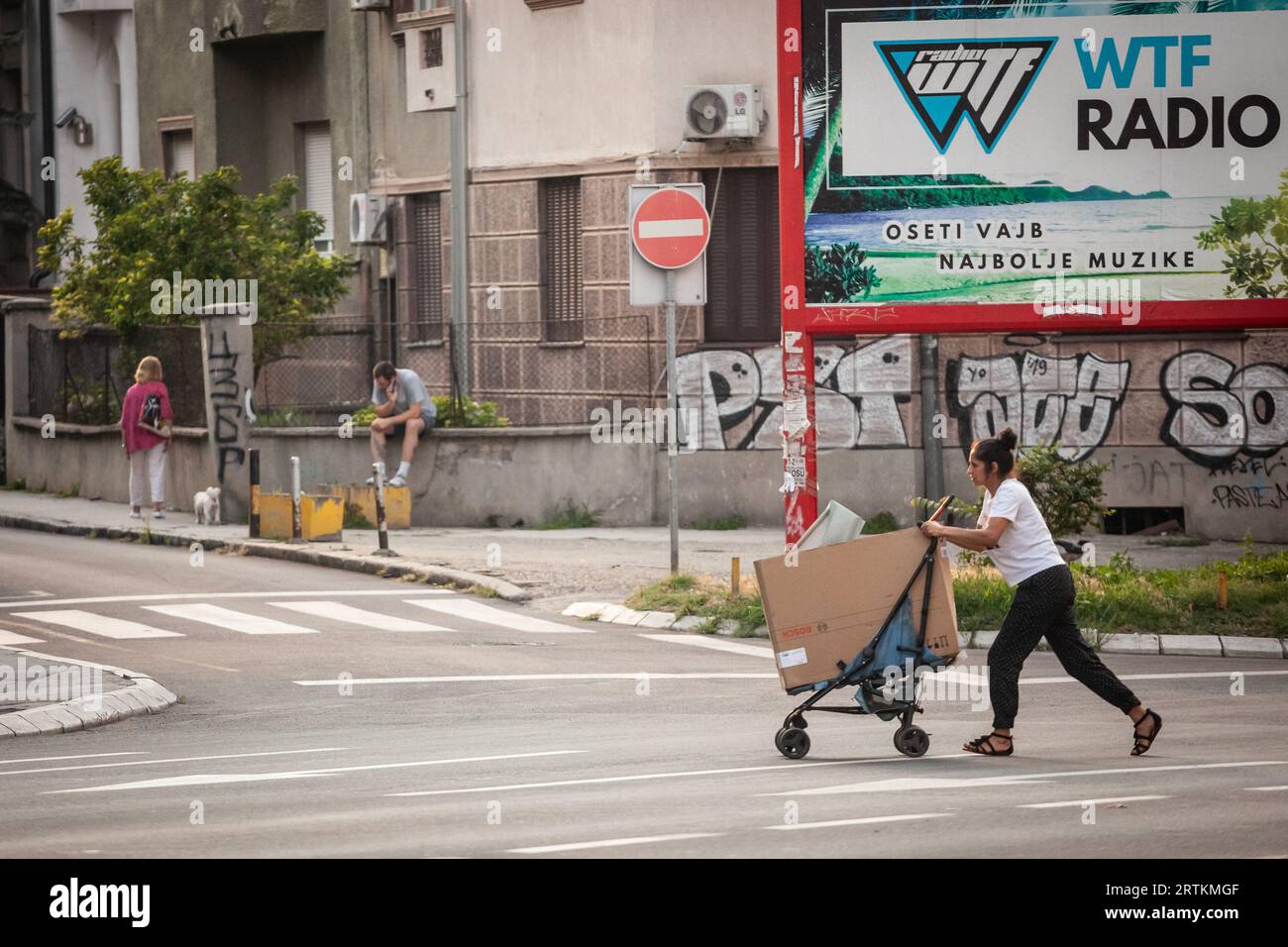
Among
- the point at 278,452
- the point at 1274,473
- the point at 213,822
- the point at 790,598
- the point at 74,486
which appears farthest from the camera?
the point at 74,486

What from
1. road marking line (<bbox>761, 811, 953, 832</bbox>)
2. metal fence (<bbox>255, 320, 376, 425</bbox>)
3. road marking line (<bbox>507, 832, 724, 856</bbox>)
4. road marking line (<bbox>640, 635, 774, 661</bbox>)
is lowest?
road marking line (<bbox>640, 635, 774, 661</bbox>)

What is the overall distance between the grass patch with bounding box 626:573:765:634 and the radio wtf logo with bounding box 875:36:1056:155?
399cm

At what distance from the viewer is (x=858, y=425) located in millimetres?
22516

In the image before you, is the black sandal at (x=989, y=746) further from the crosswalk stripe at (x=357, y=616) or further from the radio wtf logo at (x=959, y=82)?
the radio wtf logo at (x=959, y=82)

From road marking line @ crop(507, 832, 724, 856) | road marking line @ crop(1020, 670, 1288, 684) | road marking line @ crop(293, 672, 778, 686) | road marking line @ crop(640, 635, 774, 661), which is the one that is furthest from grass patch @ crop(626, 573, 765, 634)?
road marking line @ crop(507, 832, 724, 856)

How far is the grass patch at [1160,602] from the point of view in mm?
14867

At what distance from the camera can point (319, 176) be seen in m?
31.2

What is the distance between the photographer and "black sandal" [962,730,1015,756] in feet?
32.3

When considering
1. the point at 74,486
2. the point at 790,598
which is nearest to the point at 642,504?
the point at 74,486

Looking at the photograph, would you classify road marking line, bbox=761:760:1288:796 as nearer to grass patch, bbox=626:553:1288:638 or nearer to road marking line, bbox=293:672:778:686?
road marking line, bbox=293:672:778:686

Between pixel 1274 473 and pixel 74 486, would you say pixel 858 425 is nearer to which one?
pixel 1274 473

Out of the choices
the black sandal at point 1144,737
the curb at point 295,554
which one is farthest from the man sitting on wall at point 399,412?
the black sandal at point 1144,737

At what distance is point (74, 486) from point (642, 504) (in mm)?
9408
